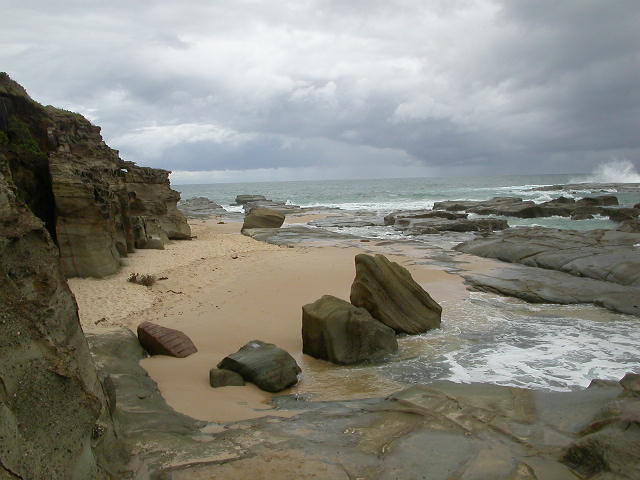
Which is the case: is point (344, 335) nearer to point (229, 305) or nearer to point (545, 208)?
point (229, 305)

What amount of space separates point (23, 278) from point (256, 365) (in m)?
3.26

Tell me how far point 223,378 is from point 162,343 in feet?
4.51

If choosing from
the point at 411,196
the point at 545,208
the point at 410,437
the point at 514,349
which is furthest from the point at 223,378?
the point at 411,196

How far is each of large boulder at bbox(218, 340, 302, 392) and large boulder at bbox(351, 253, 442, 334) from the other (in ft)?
7.54

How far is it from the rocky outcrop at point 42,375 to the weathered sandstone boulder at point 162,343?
290 centimetres

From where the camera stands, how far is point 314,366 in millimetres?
7047

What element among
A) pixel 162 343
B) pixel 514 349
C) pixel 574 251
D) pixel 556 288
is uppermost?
pixel 574 251

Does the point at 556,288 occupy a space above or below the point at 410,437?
below

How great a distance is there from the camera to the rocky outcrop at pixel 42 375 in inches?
107

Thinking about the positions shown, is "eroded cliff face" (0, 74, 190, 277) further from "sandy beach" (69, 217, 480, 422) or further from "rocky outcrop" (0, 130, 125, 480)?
"rocky outcrop" (0, 130, 125, 480)

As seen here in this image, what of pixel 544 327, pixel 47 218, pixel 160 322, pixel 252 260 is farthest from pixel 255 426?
pixel 252 260

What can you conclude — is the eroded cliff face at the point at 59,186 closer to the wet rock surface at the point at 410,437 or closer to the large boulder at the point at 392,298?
the large boulder at the point at 392,298

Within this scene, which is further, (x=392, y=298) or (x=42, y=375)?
(x=392, y=298)

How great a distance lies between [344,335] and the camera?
7191 millimetres
